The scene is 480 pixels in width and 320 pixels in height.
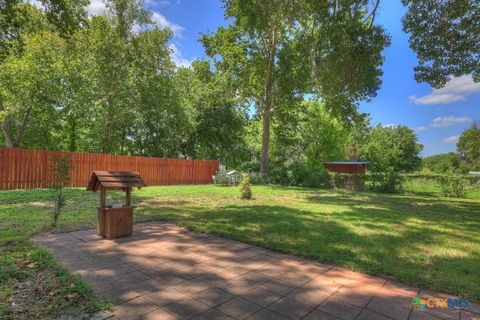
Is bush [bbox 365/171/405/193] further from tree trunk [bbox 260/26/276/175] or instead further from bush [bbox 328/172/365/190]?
tree trunk [bbox 260/26/276/175]

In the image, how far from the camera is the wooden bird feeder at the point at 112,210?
4.68 m

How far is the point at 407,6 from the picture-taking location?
981 cm

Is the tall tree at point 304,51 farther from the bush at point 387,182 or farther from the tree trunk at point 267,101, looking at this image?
the bush at point 387,182

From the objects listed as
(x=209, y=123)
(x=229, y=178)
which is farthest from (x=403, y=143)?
(x=229, y=178)

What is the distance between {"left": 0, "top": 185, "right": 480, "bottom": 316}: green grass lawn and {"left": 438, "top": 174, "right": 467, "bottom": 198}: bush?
7.41 meters

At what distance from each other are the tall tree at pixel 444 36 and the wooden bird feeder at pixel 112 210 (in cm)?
1067

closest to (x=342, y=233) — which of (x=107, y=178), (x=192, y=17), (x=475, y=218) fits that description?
(x=107, y=178)

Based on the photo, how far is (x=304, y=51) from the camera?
11.3 metres

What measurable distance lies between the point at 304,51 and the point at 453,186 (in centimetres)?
1095

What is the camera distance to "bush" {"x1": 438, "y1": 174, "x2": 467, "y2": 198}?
14.6m

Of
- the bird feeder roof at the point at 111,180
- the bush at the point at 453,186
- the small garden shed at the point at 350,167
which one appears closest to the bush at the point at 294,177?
the small garden shed at the point at 350,167

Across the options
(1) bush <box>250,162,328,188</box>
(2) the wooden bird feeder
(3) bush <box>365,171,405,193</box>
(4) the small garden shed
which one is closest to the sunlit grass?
(2) the wooden bird feeder

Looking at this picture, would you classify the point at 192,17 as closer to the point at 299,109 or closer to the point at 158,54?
the point at 158,54

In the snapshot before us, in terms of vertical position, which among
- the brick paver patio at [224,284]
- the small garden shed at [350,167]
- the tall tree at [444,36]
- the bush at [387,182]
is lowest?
the brick paver patio at [224,284]
